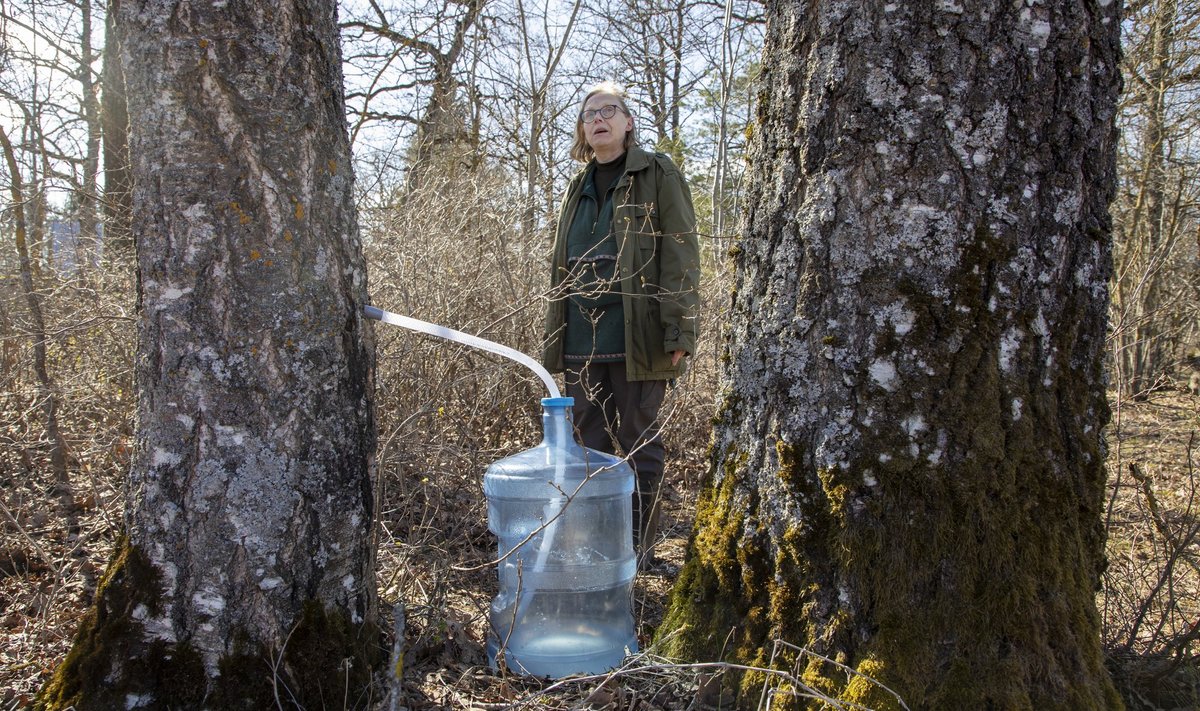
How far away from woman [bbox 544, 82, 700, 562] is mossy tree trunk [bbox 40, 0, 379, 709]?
1.65 meters

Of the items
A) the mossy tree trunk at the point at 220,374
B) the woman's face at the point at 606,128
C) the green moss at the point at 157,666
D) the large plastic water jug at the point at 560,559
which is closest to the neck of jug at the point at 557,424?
the large plastic water jug at the point at 560,559

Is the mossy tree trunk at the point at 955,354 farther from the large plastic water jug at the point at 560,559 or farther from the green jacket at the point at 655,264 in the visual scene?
the green jacket at the point at 655,264

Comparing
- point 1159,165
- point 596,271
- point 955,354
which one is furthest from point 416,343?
point 1159,165

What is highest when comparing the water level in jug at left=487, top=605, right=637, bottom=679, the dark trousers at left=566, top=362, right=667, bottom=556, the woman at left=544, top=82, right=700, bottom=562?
the woman at left=544, top=82, right=700, bottom=562

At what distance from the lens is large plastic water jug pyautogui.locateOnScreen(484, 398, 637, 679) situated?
270cm

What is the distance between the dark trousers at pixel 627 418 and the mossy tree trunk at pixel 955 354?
1712 millimetres

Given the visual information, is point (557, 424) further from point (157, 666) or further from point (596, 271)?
point (596, 271)

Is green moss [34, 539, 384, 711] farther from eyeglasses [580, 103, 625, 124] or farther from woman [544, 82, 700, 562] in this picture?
eyeglasses [580, 103, 625, 124]

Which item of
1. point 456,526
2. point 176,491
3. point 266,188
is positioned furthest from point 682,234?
point 176,491

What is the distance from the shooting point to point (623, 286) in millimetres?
3621

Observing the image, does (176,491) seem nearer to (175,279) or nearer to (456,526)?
(175,279)

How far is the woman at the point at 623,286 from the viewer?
3.63 meters

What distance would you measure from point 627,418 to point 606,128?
131 centimetres

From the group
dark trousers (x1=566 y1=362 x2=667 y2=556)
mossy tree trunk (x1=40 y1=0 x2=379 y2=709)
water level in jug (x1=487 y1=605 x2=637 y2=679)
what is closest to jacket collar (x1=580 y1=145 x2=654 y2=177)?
dark trousers (x1=566 y1=362 x2=667 y2=556)
